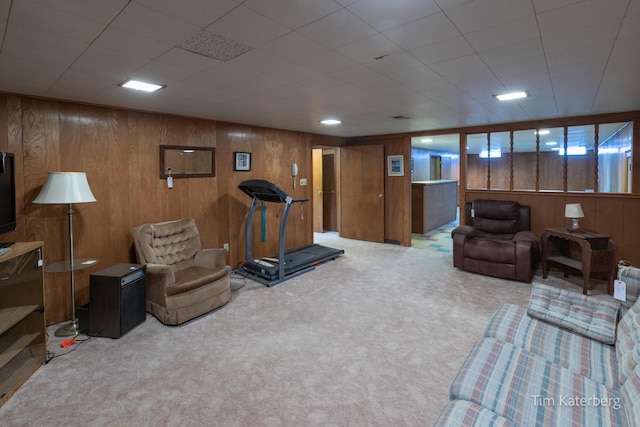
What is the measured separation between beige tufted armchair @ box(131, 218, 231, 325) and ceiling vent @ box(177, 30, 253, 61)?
2060 millimetres

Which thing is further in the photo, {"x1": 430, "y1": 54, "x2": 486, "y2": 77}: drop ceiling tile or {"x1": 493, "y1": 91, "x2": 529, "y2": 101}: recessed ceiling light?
{"x1": 493, "y1": 91, "x2": 529, "y2": 101}: recessed ceiling light

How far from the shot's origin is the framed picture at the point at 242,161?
196 inches

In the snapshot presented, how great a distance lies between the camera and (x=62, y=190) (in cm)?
292

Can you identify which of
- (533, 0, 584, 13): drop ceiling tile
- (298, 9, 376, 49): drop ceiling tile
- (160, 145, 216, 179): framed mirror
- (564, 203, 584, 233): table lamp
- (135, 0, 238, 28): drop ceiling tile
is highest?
(298, 9, 376, 49): drop ceiling tile

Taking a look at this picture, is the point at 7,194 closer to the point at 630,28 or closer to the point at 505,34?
the point at 505,34

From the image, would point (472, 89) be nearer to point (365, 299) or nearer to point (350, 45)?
point (350, 45)

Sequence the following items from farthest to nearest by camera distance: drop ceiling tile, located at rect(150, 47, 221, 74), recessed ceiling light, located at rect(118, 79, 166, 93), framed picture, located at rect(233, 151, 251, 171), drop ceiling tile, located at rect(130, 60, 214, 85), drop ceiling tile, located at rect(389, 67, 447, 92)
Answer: framed picture, located at rect(233, 151, 251, 171) → recessed ceiling light, located at rect(118, 79, 166, 93) → drop ceiling tile, located at rect(389, 67, 447, 92) → drop ceiling tile, located at rect(130, 60, 214, 85) → drop ceiling tile, located at rect(150, 47, 221, 74)

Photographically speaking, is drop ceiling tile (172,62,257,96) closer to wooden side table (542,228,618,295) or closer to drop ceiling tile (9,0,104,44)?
drop ceiling tile (9,0,104,44)

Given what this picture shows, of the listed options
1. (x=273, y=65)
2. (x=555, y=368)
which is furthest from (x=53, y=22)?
(x=555, y=368)

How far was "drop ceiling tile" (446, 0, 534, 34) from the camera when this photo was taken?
158 cm

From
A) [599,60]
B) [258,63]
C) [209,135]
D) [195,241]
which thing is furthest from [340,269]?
[599,60]

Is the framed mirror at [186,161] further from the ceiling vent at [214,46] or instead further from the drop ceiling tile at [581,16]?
the drop ceiling tile at [581,16]

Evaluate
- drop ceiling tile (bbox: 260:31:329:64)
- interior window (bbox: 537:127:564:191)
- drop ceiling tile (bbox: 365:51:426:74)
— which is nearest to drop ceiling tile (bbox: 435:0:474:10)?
drop ceiling tile (bbox: 365:51:426:74)

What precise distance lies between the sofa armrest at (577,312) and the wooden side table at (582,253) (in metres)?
2.08
